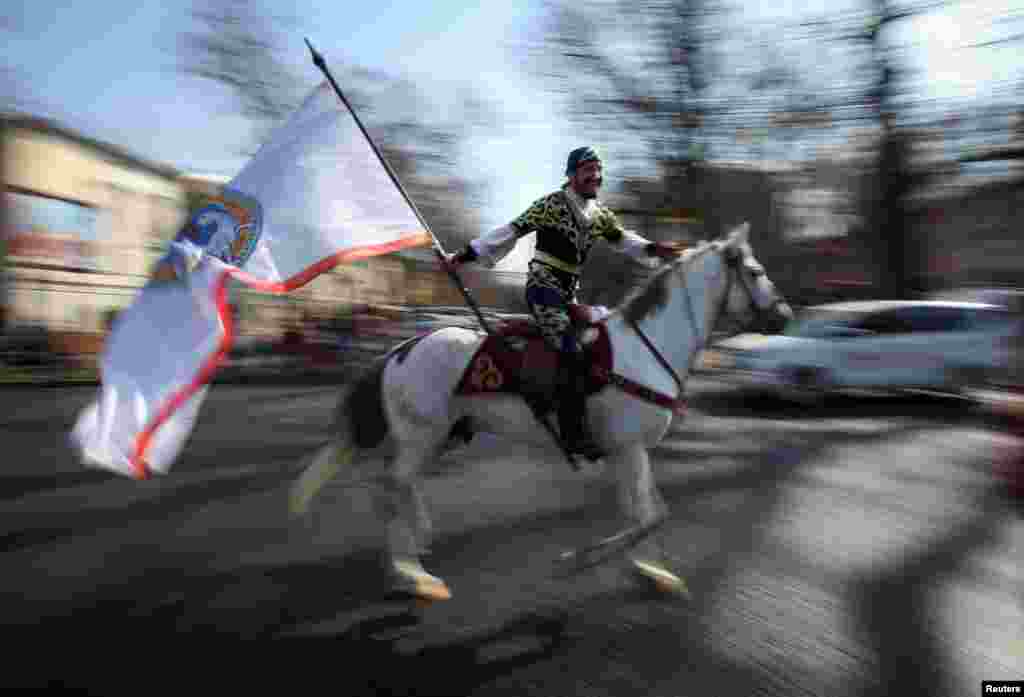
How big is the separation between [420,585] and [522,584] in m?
0.62

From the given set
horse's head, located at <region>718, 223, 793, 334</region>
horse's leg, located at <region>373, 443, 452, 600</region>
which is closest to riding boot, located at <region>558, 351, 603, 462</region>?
horse's leg, located at <region>373, 443, 452, 600</region>

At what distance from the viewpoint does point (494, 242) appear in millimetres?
4488

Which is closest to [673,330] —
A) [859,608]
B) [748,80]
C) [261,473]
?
[859,608]

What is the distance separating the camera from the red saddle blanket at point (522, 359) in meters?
4.29

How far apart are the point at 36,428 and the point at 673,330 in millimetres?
8969

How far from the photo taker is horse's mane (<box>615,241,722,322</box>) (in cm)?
450

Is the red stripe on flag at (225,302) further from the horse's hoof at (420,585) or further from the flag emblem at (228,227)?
the horse's hoof at (420,585)

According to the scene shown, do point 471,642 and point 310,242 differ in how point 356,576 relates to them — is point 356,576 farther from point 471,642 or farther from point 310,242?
point 310,242

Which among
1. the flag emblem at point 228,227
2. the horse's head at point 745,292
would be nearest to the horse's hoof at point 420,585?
the flag emblem at point 228,227

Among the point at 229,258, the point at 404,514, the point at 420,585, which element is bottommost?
the point at 420,585

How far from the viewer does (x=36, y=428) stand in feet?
31.6

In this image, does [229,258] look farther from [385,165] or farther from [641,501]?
[641,501]

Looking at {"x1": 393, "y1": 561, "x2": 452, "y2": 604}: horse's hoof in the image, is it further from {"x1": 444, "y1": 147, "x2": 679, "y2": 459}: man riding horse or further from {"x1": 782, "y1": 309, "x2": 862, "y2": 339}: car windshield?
{"x1": 782, "y1": 309, "x2": 862, "y2": 339}: car windshield

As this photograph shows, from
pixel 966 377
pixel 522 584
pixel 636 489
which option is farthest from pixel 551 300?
pixel 966 377
